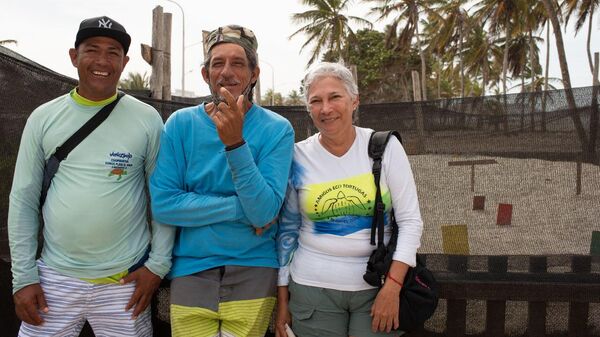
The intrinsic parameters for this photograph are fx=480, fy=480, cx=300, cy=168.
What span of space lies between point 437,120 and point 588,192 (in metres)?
1.19

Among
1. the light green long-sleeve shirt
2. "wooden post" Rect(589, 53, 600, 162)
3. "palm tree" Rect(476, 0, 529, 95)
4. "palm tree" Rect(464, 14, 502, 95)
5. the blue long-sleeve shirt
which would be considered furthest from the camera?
"palm tree" Rect(464, 14, 502, 95)

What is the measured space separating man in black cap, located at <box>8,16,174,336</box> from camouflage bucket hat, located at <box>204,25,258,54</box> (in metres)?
0.42

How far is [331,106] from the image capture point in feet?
6.50

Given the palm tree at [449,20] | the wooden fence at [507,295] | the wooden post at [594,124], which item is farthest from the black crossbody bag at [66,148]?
the palm tree at [449,20]

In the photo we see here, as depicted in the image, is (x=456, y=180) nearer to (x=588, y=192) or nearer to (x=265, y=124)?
(x=588, y=192)

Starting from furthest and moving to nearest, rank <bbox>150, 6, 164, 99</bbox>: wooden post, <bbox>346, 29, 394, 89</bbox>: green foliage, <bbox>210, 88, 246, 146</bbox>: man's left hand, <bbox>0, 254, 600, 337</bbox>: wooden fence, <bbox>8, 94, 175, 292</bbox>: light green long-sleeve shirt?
1. <bbox>346, 29, 394, 89</bbox>: green foliage
2. <bbox>150, 6, 164, 99</bbox>: wooden post
3. <bbox>0, 254, 600, 337</bbox>: wooden fence
4. <bbox>8, 94, 175, 292</bbox>: light green long-sleeve shirt
5. <bbox>210, 88, 246, 146</bbox>: man's left hand

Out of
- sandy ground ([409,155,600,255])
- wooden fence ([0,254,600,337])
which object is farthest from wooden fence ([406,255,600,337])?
sandy ground ([409,155,600,255])

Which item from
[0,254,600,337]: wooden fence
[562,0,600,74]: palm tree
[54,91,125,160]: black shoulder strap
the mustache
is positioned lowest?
[0,254,600,337]: wooden fence

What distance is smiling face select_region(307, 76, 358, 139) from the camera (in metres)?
1.99

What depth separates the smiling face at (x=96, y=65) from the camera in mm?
2062

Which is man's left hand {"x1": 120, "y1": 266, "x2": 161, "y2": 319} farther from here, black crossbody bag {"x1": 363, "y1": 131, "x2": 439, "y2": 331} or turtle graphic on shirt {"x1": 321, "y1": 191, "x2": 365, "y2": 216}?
black crossbody bag {"x1": 363, "y1": 131, "x2": 439, "y2": 331}

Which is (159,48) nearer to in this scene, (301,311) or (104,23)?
(104,23)

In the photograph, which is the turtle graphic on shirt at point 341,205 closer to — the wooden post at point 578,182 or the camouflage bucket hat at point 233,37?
the camouflage bucket hat at point 233,37

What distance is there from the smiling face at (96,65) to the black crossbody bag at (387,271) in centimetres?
118
